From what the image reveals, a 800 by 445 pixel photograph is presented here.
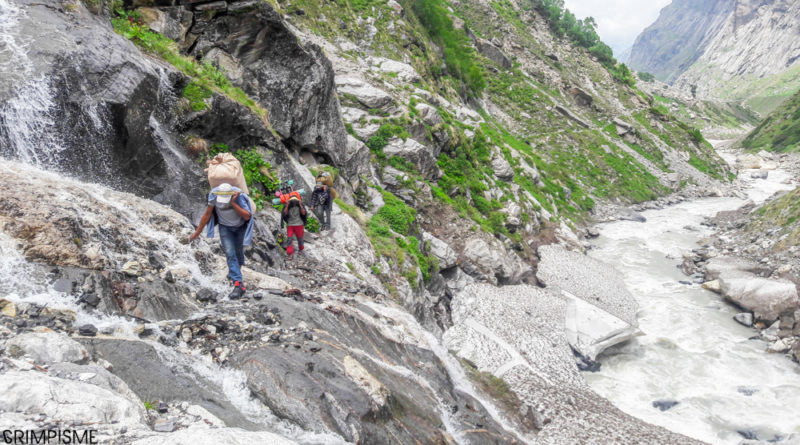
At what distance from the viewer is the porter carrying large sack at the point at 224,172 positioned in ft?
27.0

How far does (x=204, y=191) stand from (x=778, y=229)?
4210 cm

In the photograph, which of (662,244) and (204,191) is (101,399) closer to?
(204,191)

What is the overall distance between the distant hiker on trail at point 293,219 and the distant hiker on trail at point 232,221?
12.2 feet

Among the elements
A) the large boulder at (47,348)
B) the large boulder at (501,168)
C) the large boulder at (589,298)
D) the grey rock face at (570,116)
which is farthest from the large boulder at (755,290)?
the grey rock face at (570,116)

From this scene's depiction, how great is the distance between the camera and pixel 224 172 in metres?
8.24

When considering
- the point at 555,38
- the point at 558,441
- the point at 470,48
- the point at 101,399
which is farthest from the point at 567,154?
the point at 101,399

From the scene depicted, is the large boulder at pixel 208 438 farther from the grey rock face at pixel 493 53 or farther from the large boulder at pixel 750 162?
the large boulder at pixel 750 162

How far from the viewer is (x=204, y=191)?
1202 cm

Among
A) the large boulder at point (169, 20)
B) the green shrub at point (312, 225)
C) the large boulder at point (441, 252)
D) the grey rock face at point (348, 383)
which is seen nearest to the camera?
the grey rock face at point (348, 383)

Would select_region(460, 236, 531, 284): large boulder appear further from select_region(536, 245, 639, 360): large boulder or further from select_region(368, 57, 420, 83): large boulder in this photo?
select_region(368, 57, 420, 83): large boulder

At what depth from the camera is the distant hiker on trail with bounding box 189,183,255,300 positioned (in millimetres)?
8250

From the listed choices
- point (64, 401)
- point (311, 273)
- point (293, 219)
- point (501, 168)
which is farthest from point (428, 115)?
point (64, 401)

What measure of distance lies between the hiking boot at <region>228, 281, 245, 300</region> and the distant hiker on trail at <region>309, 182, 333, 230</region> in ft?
19.9

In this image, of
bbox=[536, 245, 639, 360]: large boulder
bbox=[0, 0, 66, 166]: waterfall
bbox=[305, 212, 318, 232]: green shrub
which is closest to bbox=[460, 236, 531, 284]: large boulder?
bbox=[536, 245, 639, 360]: large boulder
